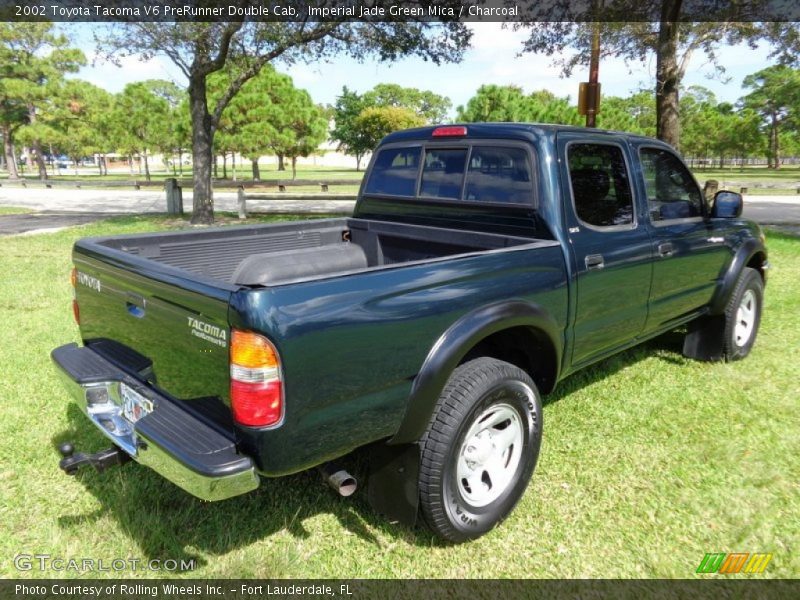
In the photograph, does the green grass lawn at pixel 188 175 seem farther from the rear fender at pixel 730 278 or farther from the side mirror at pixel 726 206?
the side mirror at pixel 726 206

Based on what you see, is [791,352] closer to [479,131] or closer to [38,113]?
[479,131]

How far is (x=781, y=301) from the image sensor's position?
6.99 m

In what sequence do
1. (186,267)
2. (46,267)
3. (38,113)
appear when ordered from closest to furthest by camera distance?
1. (186,267)
2. (46,267)
3. (38,113)

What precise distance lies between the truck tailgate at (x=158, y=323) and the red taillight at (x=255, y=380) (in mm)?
76

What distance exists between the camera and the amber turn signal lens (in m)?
1.97

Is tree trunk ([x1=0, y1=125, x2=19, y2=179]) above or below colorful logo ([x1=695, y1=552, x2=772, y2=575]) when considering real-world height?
above

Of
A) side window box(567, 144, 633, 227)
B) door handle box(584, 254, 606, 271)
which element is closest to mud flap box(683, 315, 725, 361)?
side window box(567, 144, 633, 227)

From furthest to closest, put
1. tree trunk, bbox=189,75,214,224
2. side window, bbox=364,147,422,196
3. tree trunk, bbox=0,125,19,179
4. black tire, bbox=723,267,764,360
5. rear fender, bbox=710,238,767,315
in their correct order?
1. tree trunk, bbox=0,125,19,179
2. tree trunk, bbox=189,75,214,224
3. black tire, bbox=723,267,764,360
4. rear fender, bbox=710,238,767,315
5. side window, bbox=364,147,422,196

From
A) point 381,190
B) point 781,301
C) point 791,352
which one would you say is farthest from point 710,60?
point 381,190

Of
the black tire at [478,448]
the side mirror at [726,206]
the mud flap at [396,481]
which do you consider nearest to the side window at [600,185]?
the side mirror at [726,206]

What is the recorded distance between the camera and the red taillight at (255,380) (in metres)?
1.98

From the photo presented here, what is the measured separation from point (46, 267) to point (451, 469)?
8.48 m

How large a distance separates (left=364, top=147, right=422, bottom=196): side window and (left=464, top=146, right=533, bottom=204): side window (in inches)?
19.6

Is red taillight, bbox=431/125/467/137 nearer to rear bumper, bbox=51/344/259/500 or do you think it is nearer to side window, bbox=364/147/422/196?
side window, bbox=364/147/422/196
